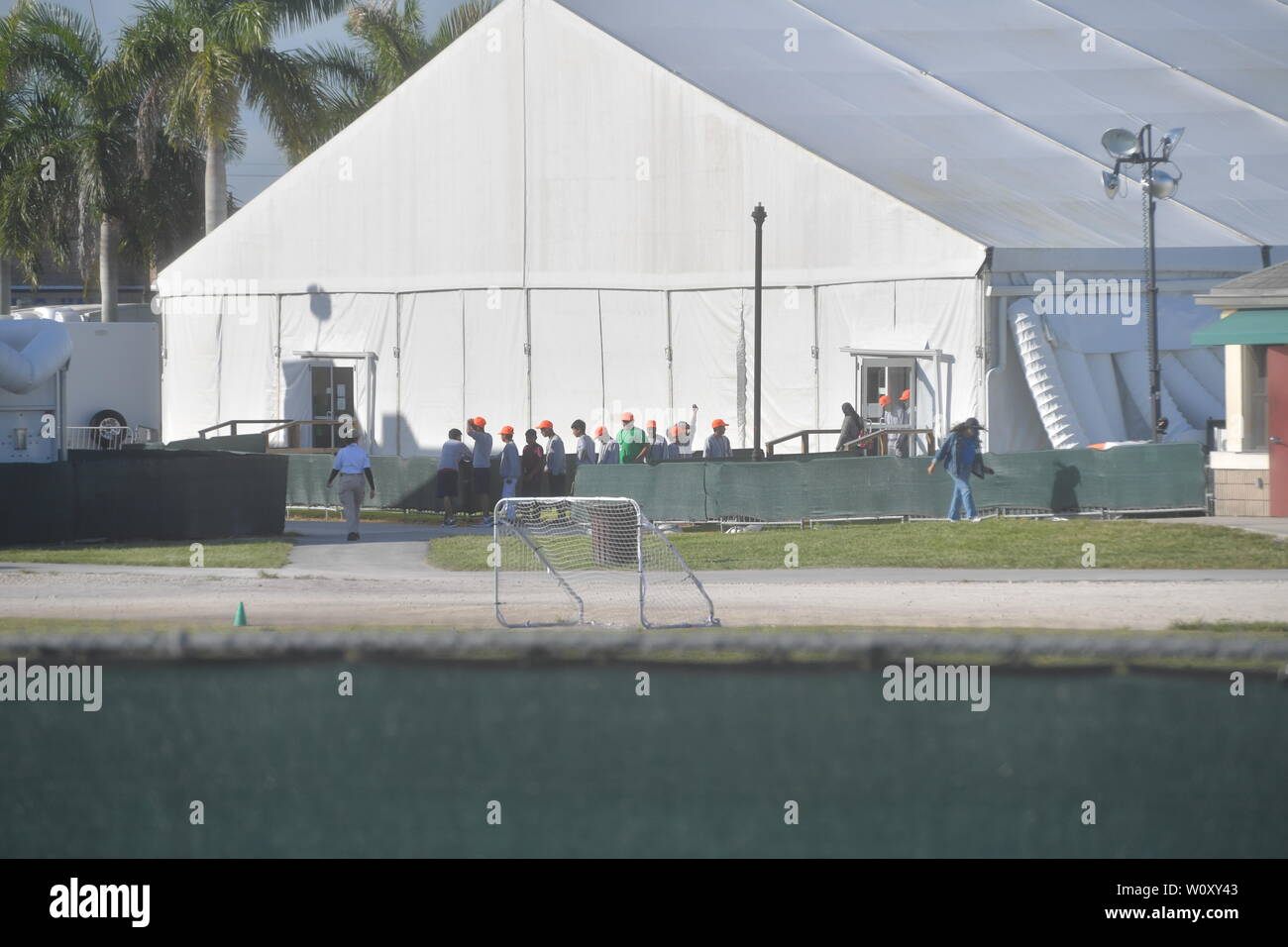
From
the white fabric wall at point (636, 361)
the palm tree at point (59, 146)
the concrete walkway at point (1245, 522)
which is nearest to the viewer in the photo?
the concrete walkway at point (1245, 522)

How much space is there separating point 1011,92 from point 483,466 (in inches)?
655

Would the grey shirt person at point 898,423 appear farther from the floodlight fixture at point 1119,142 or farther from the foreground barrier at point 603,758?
the foreground barrier at point 603,758

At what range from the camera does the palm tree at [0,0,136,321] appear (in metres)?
47.9

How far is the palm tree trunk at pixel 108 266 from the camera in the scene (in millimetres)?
50188

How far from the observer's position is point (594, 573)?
50.6 feet

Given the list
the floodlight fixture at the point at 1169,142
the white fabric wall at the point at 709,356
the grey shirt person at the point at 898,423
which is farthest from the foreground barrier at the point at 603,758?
the white fabric wall at the point at 709,356

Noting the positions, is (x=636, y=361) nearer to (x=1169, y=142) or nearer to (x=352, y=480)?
(x=352, y=480)

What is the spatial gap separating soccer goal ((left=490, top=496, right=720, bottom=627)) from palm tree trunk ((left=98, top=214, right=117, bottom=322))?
3760cm

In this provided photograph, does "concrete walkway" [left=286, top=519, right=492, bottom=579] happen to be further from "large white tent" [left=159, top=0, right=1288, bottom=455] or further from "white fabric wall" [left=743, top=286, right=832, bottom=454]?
"white fabric wall" [left=743, top=286, right=832, bottom=454]

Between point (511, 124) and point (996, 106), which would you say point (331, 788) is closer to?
point (511, 124)

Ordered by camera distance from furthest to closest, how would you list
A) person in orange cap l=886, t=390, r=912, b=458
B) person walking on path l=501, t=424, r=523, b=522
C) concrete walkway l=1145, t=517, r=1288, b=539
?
person in orange cap l=886, t=390, r=912, b=458
person walking on path l=501, t=424, r=523, b=522
concrete walkway l=1145, t=517, r=1288, b=539

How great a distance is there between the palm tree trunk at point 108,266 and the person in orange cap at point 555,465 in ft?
84.4

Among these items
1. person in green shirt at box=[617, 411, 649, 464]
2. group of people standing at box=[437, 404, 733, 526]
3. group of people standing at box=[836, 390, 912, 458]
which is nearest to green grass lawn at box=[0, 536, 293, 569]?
group of people standing at box=[437, 404, 733, 526]

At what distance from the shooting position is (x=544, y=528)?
15758 millimetres
